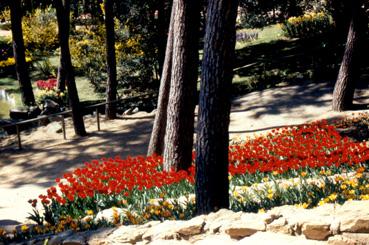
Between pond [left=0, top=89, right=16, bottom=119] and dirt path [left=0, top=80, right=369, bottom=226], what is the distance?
6.62m

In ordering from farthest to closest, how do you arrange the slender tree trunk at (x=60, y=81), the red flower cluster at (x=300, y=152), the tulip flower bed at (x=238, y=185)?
the slender tree trunk at (x=60, y=81) < the red flower cluster at (x=300, y=152) < the tulip flower bed at (x=238, y=185)

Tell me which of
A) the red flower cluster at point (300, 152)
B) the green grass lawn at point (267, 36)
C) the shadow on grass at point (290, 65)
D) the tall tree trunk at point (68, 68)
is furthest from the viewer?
the green grass lawn at point (267, 36)

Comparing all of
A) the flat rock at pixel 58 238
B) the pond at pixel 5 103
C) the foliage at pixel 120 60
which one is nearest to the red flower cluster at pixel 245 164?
the flat rock at pixel 58 238

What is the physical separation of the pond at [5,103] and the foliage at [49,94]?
135 centimetres

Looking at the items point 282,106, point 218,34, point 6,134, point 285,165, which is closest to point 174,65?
point 285,165

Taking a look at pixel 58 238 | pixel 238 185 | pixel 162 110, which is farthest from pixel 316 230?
pixel 162 110

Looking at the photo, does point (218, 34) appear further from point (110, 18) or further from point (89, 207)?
point (110, 18)

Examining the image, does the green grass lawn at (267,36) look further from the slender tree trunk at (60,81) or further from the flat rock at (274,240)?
the flat rock at (274,240)

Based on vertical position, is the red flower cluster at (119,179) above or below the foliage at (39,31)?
below

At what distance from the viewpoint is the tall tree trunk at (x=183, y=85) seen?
A: 350 inches

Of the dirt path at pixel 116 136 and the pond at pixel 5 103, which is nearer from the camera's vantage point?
the dirt path at pixel 116 136

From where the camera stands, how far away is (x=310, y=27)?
26219 millimetres

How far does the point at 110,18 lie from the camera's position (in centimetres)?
1647

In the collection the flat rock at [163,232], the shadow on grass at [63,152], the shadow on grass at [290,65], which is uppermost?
the shadow on grass at [290,65]
